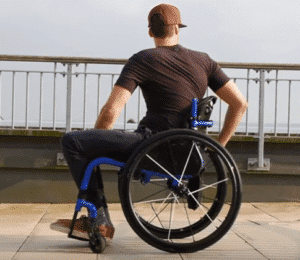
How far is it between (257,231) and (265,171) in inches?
74.8

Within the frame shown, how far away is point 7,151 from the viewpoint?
5.40m

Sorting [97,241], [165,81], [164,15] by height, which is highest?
[164,15]

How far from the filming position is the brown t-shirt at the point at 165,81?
273 centimetres

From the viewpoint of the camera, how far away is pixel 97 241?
2.77m

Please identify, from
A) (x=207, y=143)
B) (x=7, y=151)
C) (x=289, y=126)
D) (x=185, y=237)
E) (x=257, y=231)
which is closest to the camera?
(x=207, y=143)

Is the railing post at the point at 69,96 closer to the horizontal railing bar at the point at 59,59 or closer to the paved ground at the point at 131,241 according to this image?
the horizontal railing bar at the point at 59,59

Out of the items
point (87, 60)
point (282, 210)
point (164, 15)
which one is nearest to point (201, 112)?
point (164, 15)

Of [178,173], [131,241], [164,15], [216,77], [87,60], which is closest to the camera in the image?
[178,173]

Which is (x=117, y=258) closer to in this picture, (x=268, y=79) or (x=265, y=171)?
(x=265, y=171)

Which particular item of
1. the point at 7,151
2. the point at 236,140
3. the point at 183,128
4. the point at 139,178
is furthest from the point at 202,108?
the point at 7,151

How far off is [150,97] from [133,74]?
16 cm

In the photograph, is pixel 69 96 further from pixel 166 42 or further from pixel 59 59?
pixel 166 42

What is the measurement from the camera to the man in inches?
106

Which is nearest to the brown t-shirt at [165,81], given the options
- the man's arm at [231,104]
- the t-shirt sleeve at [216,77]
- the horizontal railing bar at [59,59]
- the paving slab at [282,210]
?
the t-shirt sleeve at [216,77]
